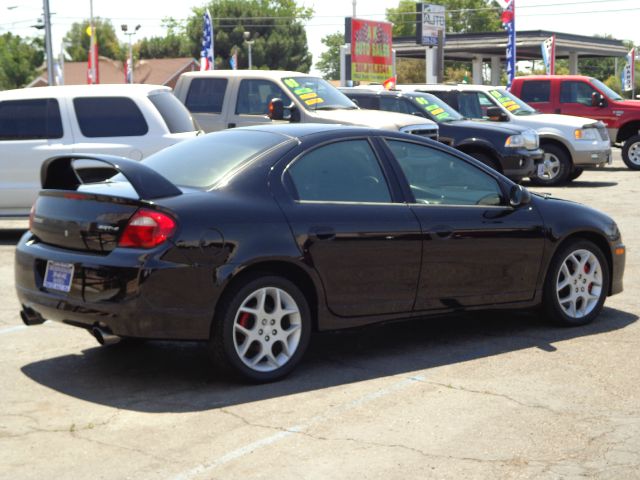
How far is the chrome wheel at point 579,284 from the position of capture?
7867 millimetres

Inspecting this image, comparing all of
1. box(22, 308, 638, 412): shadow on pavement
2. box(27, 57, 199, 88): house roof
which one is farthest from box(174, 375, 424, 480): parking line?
box(27, 57, 199, 88): house roof

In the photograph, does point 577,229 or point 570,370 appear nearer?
point 570,370

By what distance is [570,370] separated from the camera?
264 inches

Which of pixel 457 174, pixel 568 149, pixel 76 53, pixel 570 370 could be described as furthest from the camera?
pixel 76 53

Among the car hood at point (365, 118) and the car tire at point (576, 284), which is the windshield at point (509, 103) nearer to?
the car hood at point (365, 118)

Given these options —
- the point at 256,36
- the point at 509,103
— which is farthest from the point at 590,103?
the point at 256,36

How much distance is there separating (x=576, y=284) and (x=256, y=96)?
31.3 ft

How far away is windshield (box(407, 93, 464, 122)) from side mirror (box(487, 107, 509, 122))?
798 mm

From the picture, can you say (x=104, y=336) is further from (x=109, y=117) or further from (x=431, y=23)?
(x=431, y=23)

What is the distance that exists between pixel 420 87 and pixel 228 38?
283ft

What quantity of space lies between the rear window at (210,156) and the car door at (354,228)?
29 centimetres

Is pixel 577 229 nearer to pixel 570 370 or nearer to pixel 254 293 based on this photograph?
pixel 570 370

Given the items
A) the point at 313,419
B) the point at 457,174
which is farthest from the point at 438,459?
the point at 457,174

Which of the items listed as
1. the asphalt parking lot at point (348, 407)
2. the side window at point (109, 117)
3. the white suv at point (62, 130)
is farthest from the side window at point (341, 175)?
the side window at point (109, 117)
